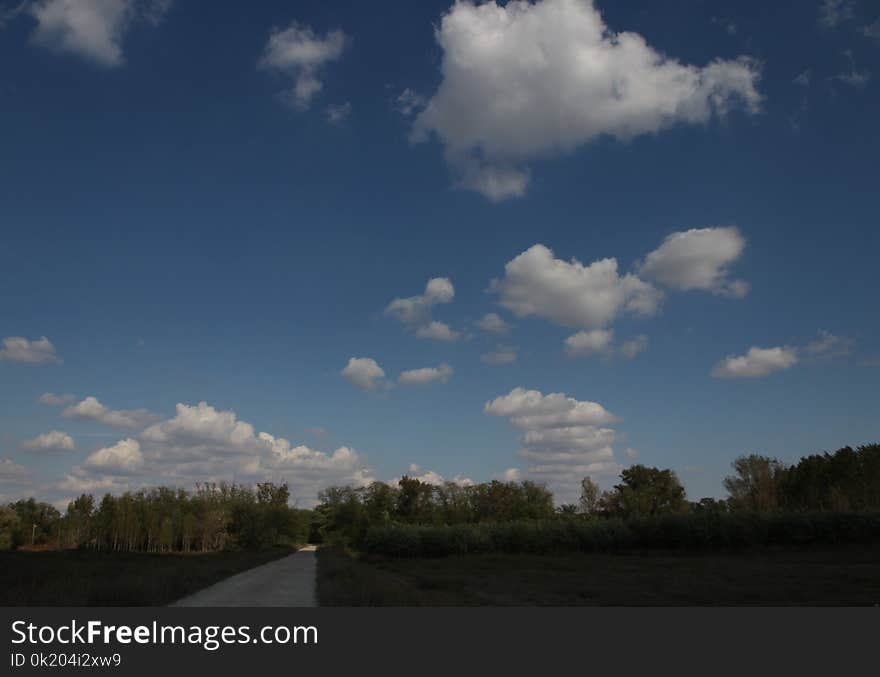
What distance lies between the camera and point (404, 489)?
92.6 metres

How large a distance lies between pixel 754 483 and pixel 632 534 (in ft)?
117

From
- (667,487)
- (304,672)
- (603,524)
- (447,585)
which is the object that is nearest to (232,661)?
(304,672)

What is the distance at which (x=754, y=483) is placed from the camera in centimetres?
8350

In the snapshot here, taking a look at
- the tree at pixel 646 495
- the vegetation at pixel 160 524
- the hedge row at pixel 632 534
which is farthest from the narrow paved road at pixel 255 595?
the tree at pixel 646 495

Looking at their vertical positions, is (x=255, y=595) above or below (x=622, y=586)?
above

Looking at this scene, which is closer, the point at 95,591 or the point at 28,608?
the point at 28,608

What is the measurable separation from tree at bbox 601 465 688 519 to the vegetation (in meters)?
51.5

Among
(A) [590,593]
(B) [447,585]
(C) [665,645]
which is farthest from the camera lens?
(B) [447,585]

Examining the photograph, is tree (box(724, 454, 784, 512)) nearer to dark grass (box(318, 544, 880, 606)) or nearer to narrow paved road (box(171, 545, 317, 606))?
dark grass (box(318, 544, 880, 606))

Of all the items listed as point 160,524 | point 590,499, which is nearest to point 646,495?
point 590,499

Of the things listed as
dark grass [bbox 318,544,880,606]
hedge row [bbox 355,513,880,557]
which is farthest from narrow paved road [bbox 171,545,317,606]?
hedge row [bbox 355,513,880,557]

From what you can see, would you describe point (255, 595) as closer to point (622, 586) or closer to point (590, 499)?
point (622, 586)

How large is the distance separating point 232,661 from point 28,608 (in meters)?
6.83

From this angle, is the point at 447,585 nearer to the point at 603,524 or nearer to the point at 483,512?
the point at 603,524
